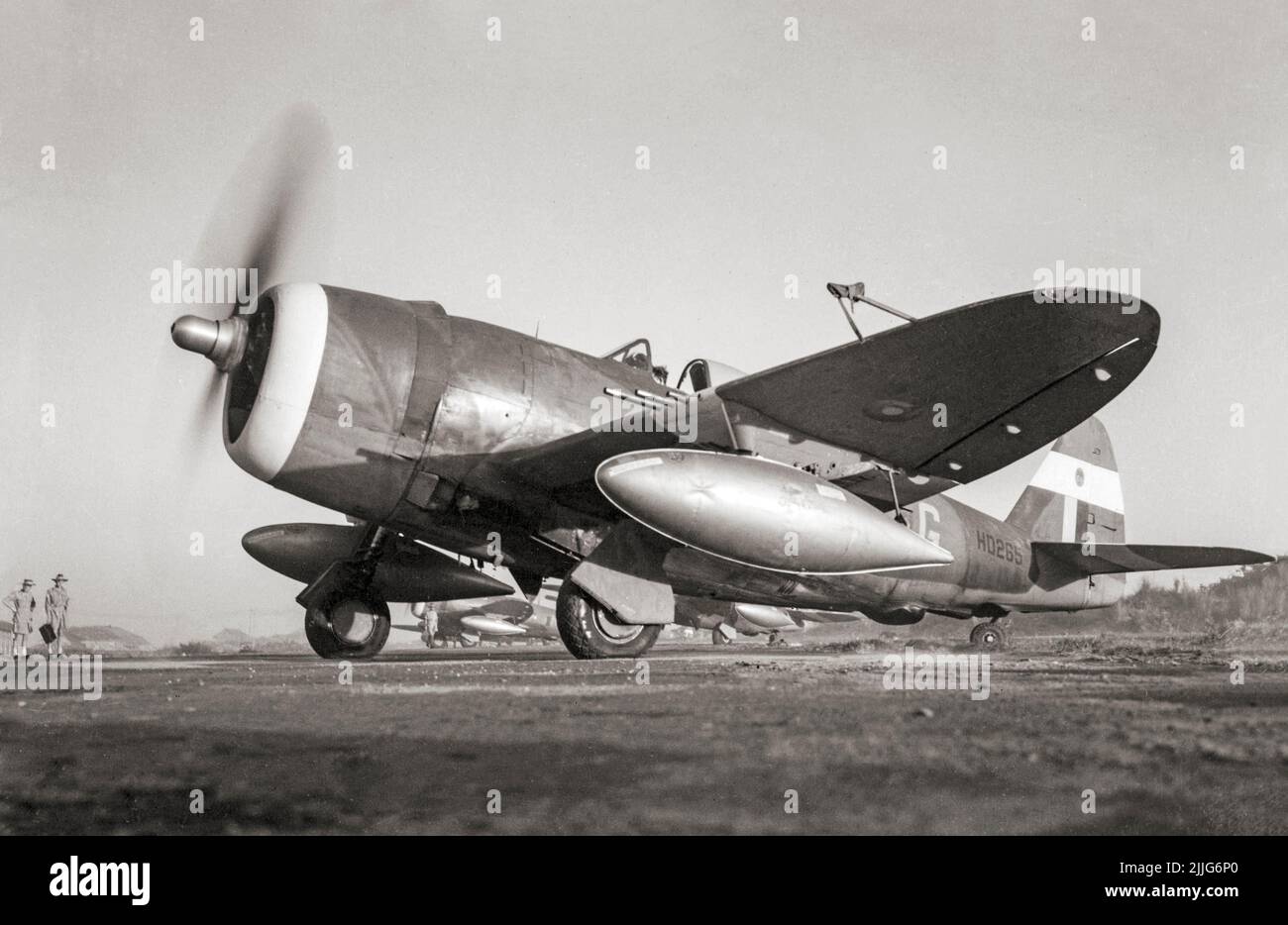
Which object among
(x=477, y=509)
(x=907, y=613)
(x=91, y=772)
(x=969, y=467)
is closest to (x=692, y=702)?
(x=91, y=772)

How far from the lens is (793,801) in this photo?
139 inches

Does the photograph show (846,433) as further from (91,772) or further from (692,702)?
(91,772)

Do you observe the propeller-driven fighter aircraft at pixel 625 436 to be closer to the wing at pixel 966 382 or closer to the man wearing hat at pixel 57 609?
the wing at pixel 966 382

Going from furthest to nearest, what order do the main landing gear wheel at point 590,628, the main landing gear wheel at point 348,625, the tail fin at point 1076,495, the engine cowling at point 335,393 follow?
the tail fin at point 1076,495, the main landing gear wheel at point 348,625, the main landing gear wheel at point 590,628, the engine cowling at point 335,393

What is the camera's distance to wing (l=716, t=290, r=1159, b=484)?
23.0ft

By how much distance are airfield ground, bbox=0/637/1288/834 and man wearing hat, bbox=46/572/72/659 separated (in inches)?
349

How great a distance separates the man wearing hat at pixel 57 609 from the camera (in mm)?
13893

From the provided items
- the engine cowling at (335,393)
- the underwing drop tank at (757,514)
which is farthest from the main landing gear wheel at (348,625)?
the underwing drop tank at (757,514)

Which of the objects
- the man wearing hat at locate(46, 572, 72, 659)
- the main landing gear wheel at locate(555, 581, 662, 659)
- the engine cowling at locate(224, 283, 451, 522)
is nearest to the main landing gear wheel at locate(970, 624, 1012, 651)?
the main landing gear wheel at locate(555, 581, 662, 659)

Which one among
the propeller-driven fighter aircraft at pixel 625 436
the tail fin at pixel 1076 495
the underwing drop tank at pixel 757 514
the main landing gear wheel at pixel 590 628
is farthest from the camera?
the tail fin at pixel 1076 495

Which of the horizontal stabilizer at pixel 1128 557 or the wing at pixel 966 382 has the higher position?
the wing at pixel 966 382

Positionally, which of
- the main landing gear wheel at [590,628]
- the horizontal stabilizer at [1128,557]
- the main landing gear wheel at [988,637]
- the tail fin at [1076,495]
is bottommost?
the main landing gear wheel at [988,637]

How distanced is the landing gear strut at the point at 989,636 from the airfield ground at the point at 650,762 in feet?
20.0
